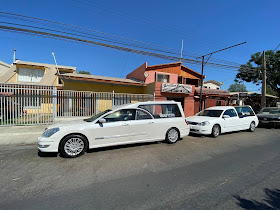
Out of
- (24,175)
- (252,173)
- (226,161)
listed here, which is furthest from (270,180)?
(24,175)

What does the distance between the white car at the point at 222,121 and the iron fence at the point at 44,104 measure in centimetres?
563

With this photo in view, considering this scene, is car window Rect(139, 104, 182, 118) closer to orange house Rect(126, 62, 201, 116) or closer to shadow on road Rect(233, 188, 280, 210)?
shadow on road Rect(233, 188, 280, 210)

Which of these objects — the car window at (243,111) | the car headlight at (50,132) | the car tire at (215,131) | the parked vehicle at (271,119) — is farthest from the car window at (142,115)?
the parked vehicle at (271,119)

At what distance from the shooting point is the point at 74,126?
440 cm

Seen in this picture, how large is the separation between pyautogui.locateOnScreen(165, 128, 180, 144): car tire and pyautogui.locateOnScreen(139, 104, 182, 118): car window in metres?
0.58

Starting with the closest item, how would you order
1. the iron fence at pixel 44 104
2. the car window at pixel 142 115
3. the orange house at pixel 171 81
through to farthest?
the car window at pixel 142 115 < the iron fence at pixel 44 104 < the orange house at pixel 171 81

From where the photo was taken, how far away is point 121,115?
16.8 feet

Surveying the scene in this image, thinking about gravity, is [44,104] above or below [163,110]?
above

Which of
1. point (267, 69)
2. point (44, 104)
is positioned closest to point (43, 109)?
point (44, 104)

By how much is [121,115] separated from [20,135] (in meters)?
5.28

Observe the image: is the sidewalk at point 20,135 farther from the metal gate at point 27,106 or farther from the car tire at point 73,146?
the car tire at point 73,146

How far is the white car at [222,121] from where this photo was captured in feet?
23.3

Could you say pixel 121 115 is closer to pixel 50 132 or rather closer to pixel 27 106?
pixel 50 132

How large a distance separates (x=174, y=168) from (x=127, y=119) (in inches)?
87.9
